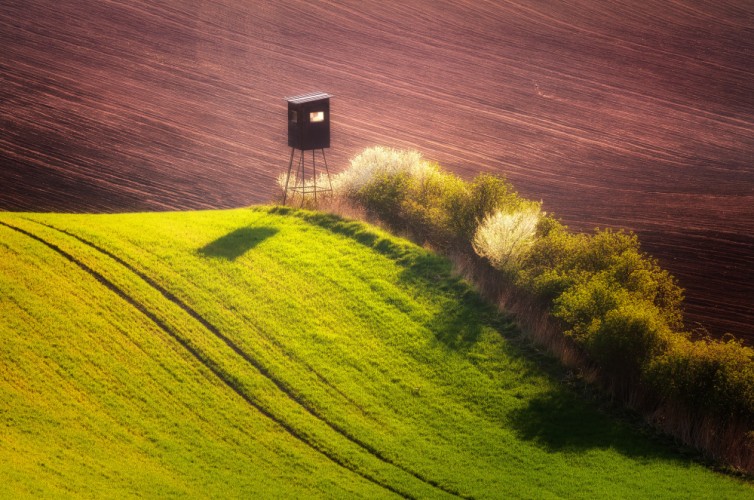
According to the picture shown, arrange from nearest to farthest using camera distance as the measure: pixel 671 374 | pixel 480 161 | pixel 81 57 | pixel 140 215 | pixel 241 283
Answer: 1. pixel 671 374
2. pixel 241 283
3. pixel 140 215
4. pixel 480 161
5. pixel 81 57

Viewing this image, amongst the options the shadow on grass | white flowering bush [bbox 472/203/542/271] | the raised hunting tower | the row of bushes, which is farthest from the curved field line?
white flowering bush [bbox 472/203/542/271]

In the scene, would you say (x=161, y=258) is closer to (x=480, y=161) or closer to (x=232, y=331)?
(x=232, y=331)

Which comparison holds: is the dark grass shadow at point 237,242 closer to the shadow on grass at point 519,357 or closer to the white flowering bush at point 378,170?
the shadow on grass at point 519,357

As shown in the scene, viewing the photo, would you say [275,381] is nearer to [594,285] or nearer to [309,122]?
[594,285]

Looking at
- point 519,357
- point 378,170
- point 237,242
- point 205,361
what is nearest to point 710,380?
point 519,357

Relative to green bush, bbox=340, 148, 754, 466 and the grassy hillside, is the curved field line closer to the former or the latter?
the grassy hillside

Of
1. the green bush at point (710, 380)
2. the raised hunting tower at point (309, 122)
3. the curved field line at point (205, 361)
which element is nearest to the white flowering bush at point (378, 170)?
the raised hunting tower at point (309, 122)

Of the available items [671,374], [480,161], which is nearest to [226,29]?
[480,161]
